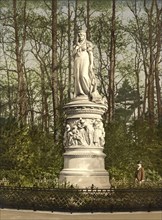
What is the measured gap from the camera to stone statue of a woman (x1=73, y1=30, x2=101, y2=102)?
14.7 m

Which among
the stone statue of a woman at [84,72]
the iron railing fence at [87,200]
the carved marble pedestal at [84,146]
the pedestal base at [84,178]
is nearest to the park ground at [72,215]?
the iron railing fence at [87,200]

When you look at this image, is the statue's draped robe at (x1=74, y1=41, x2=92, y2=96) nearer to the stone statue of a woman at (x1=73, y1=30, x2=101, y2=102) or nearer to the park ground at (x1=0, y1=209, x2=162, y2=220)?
the stone statue of a woman at (x1=73, y1=30, x2=101, y2=102)

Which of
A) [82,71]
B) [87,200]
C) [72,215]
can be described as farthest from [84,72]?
[72,215]

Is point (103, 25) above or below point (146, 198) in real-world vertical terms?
above

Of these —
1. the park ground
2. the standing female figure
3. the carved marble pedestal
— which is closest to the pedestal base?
the carved marble pedestal

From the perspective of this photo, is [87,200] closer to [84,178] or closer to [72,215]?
[72,215]

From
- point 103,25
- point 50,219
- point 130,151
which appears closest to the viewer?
point 50,219

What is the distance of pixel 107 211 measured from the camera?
11.5 m

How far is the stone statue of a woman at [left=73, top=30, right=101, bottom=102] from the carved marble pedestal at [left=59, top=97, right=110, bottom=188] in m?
0.31

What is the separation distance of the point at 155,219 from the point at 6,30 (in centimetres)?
2462

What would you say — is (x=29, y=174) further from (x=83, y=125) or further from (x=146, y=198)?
(x=146, y=198)

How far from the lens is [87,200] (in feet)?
38.3

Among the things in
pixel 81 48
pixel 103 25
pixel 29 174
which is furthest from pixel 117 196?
pixel 103 25

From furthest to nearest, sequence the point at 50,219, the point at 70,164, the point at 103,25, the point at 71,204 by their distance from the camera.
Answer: the point at 103,25 → the point at 70,164 → the point at 71,204 → the point at 50,219
